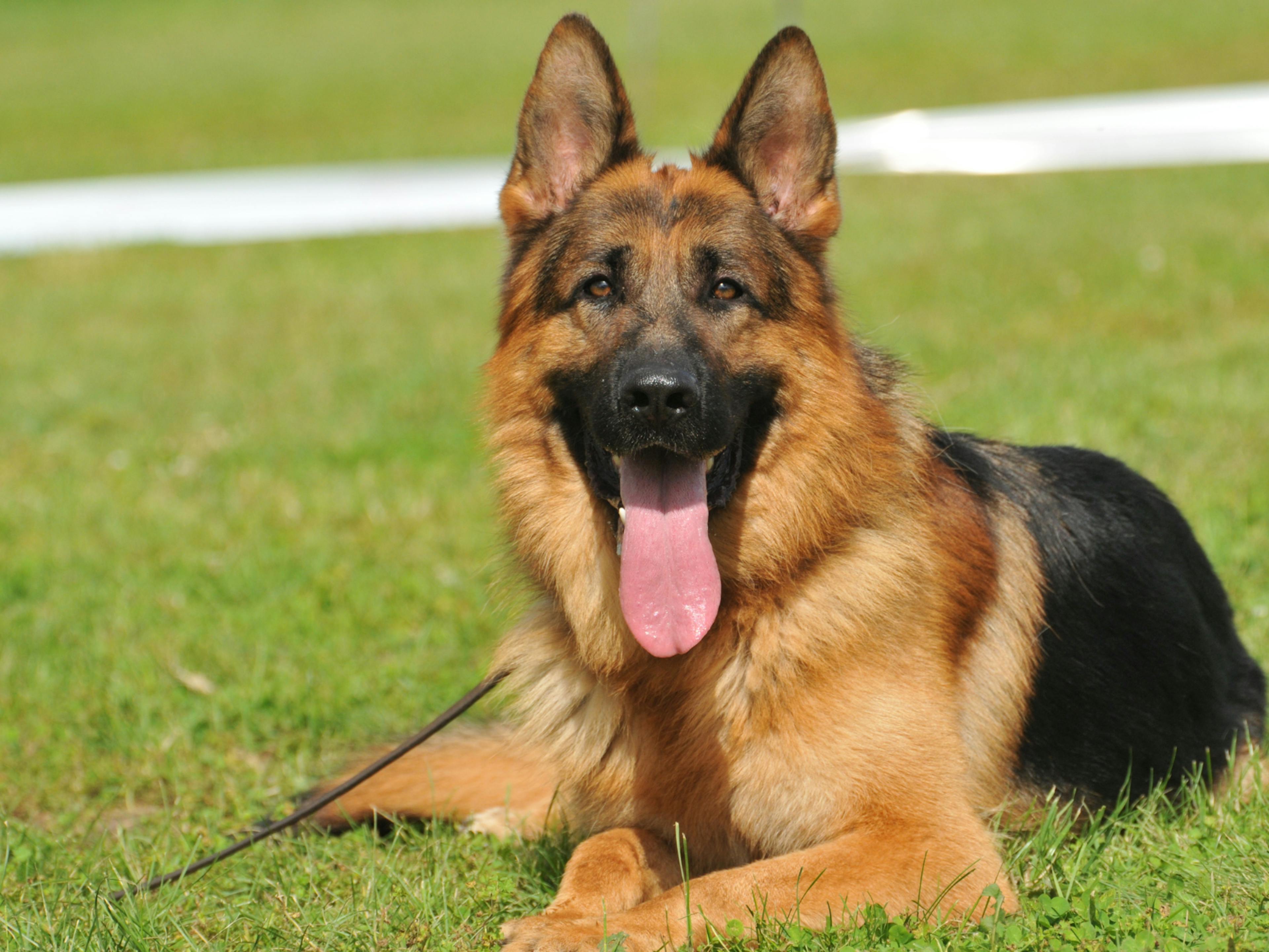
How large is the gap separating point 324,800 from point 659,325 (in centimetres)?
184

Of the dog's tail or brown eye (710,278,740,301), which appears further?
the dog's tail

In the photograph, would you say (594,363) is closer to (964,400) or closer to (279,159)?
(964,400)

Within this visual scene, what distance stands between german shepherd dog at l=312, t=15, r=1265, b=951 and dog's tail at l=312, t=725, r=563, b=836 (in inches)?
0.5

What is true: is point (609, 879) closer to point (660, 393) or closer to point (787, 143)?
point (660, 393)

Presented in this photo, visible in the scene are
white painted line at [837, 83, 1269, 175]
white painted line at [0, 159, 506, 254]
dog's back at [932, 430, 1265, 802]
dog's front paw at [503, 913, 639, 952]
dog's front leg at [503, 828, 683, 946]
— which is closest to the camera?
dog's front paw at [503, 913, 639, 952]

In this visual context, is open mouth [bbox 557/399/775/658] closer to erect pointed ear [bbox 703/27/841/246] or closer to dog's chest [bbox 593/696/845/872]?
dog's chest [bbox 593/696/845/872]

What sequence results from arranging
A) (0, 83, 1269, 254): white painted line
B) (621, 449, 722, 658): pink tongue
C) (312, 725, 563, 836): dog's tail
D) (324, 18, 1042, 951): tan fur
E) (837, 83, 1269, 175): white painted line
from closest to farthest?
(324, 18, 1042, 951): tan fur, (621, 449, 722, 658): pink tongue, (312, 725, 563, 836): dog's tail, (0, 83, 1269, 254): white painted line, (837, 83, 1269, 175): white painted line

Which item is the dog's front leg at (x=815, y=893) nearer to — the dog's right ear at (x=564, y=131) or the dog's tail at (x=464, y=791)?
the dog's tail at (x=464, y=791)

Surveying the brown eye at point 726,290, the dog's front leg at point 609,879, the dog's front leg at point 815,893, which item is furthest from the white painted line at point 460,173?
the dog's front leg at point 815,893

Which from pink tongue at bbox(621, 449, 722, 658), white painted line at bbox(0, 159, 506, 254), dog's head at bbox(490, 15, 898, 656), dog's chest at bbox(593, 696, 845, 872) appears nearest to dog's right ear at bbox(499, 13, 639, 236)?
dog's head at bbox(490, 15, 898, 656)

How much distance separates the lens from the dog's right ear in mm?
3994

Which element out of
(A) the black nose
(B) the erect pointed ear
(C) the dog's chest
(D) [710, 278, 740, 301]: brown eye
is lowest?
(C) the dog's chest

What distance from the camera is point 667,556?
3.65 m

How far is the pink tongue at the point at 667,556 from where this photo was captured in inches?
143
